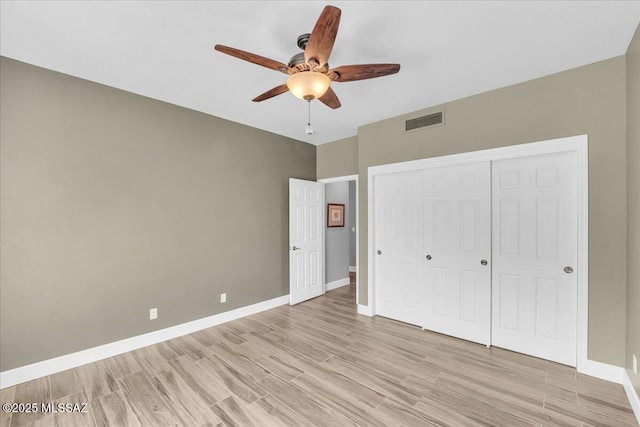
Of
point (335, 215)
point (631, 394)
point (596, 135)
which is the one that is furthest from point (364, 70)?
point (335, 215)

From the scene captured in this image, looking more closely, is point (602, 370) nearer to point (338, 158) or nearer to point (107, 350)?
point (338, 158)

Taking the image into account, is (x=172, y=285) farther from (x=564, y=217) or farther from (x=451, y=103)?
(x=564, y=217)

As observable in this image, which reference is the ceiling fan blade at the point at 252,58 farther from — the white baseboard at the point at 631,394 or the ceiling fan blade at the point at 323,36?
the white baseboard at the point at 631,394

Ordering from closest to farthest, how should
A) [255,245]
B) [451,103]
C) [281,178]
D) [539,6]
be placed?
[539,6] < [451,103] < [255,245] < [281,178]

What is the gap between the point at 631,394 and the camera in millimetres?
2111

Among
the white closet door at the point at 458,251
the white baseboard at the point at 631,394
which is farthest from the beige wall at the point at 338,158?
the white baseboard at the point at 631,394

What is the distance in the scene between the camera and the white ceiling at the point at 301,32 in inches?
71.9

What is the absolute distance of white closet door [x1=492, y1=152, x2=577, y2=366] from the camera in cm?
261

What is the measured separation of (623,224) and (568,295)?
761 millimetres

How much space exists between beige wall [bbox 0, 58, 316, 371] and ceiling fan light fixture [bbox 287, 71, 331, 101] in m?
2.18

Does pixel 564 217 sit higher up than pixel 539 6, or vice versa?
pixel 539 6

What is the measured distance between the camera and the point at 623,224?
2.32 metres

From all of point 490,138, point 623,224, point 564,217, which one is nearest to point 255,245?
point 490,138

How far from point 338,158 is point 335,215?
1.42 metres
